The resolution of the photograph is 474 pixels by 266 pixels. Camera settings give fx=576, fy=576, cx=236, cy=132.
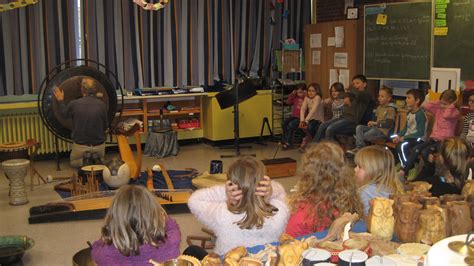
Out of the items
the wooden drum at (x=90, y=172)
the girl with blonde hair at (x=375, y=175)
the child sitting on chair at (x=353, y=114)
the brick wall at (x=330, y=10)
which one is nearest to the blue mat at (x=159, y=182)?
the wooden drum at (x=90, y=172)

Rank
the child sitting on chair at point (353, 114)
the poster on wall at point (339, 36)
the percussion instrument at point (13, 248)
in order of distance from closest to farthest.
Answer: the percussion instrument at point (13, 248) < the child sitting on chair at point (353, 114) < the poster on wall at point (339, 36)

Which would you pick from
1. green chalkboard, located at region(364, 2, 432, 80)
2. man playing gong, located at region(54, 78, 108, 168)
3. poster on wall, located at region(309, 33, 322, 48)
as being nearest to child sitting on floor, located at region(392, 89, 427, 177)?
green chalkboard, located at region(364, 2, 432, 80)

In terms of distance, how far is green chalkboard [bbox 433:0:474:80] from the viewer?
21.4 ft

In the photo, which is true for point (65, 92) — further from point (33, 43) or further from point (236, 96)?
point (236, 96)

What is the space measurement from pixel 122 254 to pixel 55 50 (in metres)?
6.04

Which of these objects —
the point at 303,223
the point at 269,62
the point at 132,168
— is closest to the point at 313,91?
the point at 269,62

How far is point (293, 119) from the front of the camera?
853cm

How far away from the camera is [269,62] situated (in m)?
9.69

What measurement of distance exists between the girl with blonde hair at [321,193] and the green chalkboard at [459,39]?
4052mm

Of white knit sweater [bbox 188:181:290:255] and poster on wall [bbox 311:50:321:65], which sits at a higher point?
poster on wall [bbox 311:50:321:65]

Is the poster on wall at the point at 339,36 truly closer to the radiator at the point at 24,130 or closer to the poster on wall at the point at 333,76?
the poster on wall at the point at 333,76

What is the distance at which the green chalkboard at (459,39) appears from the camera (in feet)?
21.4

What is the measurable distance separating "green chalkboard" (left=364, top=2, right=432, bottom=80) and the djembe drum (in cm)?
473

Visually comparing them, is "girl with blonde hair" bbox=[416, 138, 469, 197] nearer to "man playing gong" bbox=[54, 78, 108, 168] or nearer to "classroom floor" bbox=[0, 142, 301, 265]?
"classroom floor" bbox=[0, 142, 301, 265]
